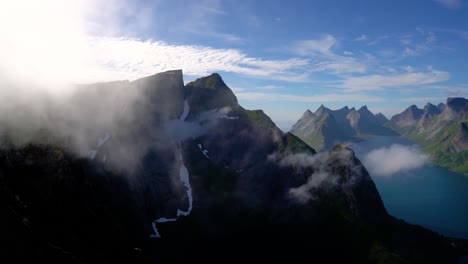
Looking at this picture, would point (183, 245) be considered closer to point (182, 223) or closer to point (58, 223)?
point (182, 223)

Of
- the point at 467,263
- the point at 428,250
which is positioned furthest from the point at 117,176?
the point at 467,263

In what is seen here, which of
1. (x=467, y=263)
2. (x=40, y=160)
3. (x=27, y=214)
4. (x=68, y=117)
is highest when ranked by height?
(x=68, y=117)

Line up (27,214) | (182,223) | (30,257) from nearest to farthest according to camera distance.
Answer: (30,257), (27,214), (182,223)

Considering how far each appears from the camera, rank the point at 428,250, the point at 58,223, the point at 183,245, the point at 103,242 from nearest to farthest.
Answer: the point at 58,223 → the point at 103,242 → the point at 183,245 → the point at 428,250

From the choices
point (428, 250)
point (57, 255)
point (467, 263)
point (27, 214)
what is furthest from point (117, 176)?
point (467, 263)

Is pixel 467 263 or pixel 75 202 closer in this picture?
pixel 75 202

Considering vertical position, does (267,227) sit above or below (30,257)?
below

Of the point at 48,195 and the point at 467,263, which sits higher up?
the point at 48,195

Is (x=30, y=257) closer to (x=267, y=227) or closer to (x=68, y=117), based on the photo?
(x=68, y=117)

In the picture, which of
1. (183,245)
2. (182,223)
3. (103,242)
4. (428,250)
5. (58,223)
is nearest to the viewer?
(58,223)
